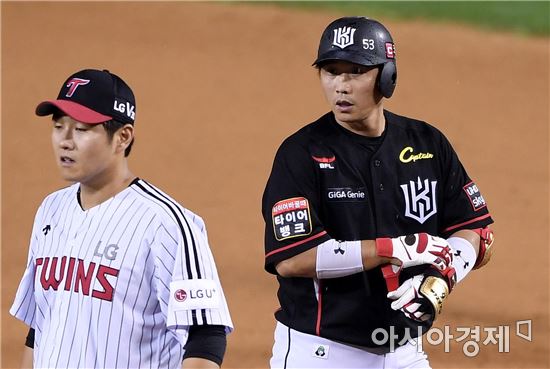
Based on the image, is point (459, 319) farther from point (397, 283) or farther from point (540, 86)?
point (540, 86)

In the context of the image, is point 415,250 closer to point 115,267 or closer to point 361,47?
point 361,47

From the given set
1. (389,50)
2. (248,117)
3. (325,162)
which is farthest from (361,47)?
(248,117)

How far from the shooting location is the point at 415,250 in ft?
16.1

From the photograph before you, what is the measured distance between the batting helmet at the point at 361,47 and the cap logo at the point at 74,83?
1074 millimetres

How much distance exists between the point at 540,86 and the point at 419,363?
1365cm

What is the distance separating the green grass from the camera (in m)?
20.1

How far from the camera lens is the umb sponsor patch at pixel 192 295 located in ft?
13.8

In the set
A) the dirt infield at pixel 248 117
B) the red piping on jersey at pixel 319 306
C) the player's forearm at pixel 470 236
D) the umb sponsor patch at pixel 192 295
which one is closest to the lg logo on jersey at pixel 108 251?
the umb sponsor patch at pixel 192 295

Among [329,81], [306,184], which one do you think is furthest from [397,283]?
[329,81]

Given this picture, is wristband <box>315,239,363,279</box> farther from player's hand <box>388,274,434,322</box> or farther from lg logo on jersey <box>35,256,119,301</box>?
lg logo on jersey <box>35,256,119,301</box>

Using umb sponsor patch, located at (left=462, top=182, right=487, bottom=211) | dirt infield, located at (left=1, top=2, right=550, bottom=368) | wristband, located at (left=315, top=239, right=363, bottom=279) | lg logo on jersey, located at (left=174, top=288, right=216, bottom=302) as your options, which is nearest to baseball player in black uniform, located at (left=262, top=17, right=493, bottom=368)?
wristband, located at (left=315, top=239, right=363, bottom=279)

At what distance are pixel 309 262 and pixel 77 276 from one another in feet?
3.34

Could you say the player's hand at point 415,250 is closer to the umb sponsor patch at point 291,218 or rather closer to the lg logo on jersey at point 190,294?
the umb sponsor patch at point 291,218

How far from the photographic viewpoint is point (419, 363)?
5.27 m
